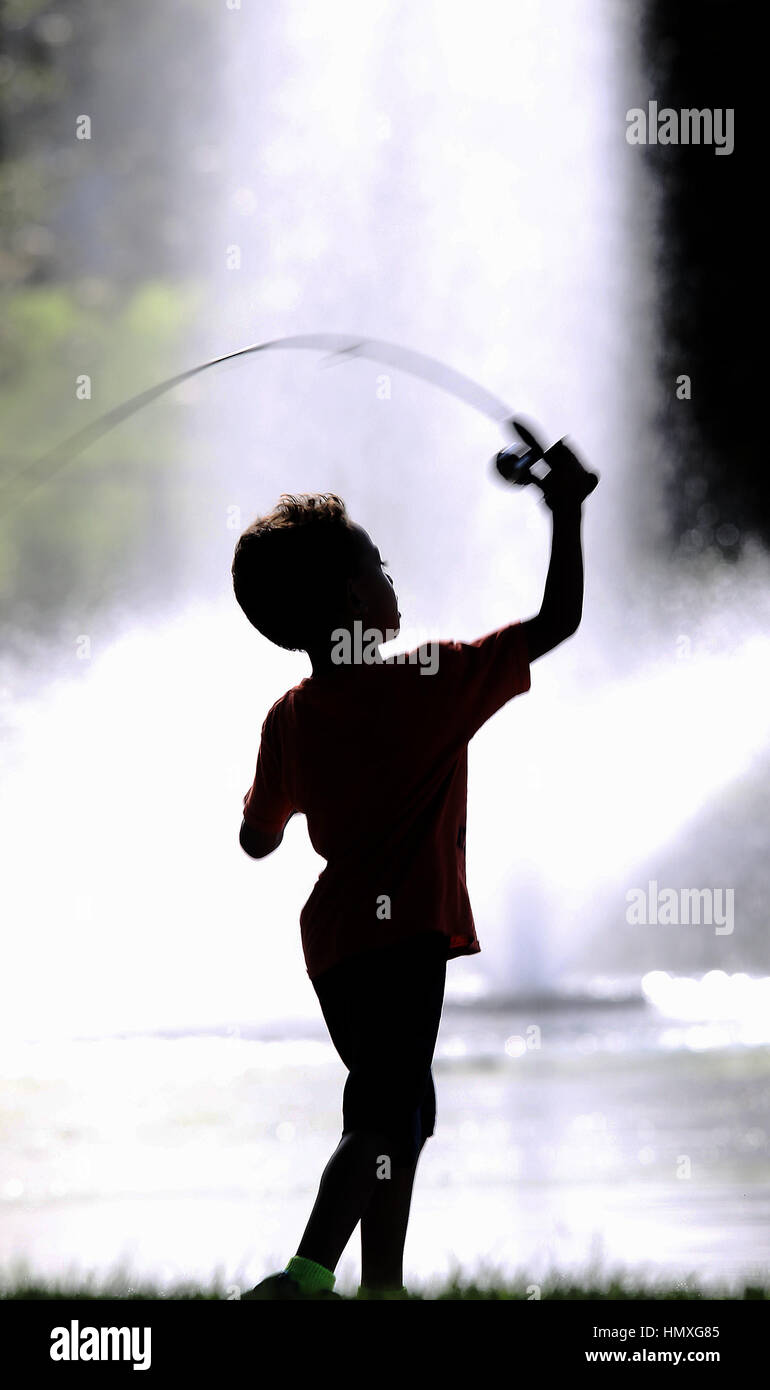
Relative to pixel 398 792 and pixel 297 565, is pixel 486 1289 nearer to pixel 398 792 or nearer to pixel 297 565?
pixel 398 792

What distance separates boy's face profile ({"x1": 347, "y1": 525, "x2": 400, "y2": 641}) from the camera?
2430 mm

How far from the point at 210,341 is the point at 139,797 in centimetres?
631

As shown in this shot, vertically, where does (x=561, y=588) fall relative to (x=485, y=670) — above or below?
above

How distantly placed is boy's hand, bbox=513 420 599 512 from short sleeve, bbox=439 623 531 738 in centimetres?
19

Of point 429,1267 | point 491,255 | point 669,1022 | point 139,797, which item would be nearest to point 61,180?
point 491,255

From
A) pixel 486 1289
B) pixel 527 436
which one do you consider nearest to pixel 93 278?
pixel 527 436

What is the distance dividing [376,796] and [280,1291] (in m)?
0.68

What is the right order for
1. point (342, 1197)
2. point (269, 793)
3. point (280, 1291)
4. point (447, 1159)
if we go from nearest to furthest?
point (280, 1291) → point (342, 1197) → point (269, 793) → point (447, 1159)

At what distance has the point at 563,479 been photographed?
7.54 ft

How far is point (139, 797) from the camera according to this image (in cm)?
1043

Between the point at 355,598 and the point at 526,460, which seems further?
the point at 355,598

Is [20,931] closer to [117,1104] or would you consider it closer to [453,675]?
[117,1104]
